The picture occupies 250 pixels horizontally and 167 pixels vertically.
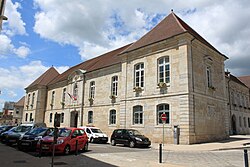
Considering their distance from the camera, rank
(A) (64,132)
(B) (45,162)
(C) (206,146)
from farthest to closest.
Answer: (C) (206,146) < (A) (64,132) < (B) (45,162)

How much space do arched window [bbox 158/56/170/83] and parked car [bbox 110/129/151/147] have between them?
5.48 m

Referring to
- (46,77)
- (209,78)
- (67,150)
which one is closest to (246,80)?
(209,78)

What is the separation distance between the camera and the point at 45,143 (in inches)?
436

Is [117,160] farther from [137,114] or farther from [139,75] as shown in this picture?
[139,75]

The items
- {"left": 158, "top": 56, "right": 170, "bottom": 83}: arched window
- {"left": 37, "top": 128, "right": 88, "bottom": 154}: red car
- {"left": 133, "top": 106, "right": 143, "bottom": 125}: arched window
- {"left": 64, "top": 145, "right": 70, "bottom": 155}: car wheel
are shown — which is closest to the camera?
{"left": 37, "top": 128, "right": 88, "bottom": 154}: red car

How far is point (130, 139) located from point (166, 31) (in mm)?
10367

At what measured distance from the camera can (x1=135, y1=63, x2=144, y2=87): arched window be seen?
21281 millimetres

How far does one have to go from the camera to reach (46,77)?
141 ft

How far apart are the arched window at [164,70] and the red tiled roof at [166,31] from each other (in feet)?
5.95

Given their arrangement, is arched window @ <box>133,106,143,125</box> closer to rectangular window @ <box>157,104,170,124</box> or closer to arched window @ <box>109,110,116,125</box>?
rectangular window @ <box>157,104,170,124</box>

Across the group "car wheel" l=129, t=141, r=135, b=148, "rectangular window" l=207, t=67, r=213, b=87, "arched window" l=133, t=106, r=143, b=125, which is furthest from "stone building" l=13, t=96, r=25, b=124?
"rectangular window" l=207, t=67, r=213, b=87

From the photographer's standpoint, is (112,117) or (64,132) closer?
(64,132)

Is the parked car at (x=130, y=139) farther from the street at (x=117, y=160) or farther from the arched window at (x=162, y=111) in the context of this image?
the street at (x=117, y=160)

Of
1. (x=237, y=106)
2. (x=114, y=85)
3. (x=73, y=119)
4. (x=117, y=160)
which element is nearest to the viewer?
(x=117, y=160)
